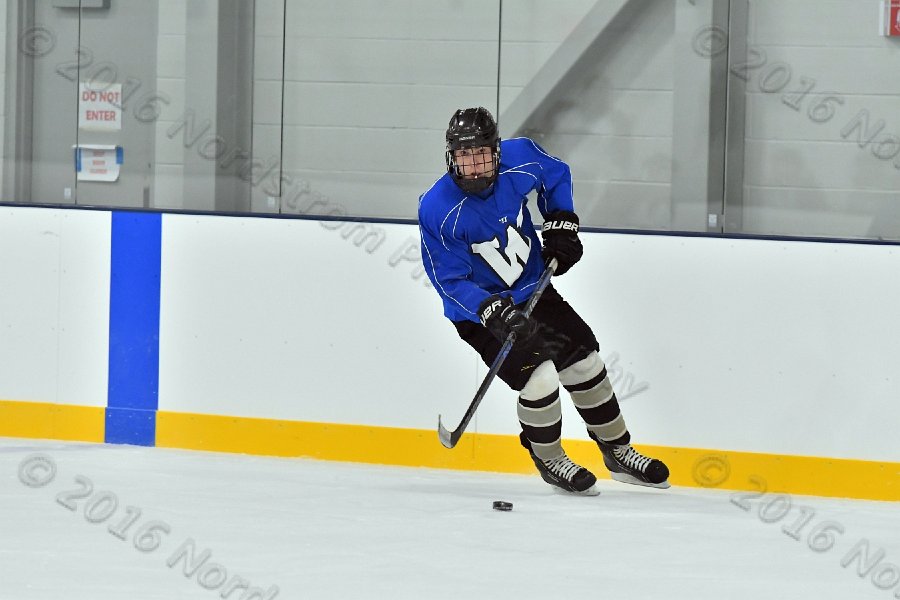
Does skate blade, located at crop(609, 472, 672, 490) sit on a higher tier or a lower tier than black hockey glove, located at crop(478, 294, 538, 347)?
lower

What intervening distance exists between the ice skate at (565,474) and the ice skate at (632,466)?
2.9 inches

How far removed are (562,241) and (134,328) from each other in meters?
1.54

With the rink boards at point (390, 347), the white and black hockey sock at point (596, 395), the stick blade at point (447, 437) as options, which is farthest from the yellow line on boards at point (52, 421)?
the white and black hockey sock at point (596, 395)

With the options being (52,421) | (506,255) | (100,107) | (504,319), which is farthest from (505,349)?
(100,107)

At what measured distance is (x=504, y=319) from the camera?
3.71m

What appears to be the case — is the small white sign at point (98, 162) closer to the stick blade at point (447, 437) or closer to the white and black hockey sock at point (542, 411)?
the stick blade at point (447, 437)

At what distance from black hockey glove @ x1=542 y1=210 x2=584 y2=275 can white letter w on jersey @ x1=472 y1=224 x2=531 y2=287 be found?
7 centimetres

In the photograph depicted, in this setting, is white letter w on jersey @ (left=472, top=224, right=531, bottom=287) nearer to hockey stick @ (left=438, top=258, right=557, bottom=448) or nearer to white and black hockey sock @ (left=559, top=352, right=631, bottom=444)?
hockey stick @ (left=438, top=258, right=557, bottom=448)

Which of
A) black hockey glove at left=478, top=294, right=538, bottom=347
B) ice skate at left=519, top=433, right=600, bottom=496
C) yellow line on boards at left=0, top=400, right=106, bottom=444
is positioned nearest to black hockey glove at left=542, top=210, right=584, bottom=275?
black hockey glove at left=478, top=294, right=538, bottom=347

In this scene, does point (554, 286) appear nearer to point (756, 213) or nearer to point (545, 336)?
point (545, 336)

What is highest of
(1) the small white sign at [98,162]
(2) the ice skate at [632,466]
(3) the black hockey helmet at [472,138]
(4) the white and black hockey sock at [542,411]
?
(3) the black hockey helmet at [472,138]

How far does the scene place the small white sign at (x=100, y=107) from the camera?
495 cm

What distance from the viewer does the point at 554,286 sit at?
427 cm

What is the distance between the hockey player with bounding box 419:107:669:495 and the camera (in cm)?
383
